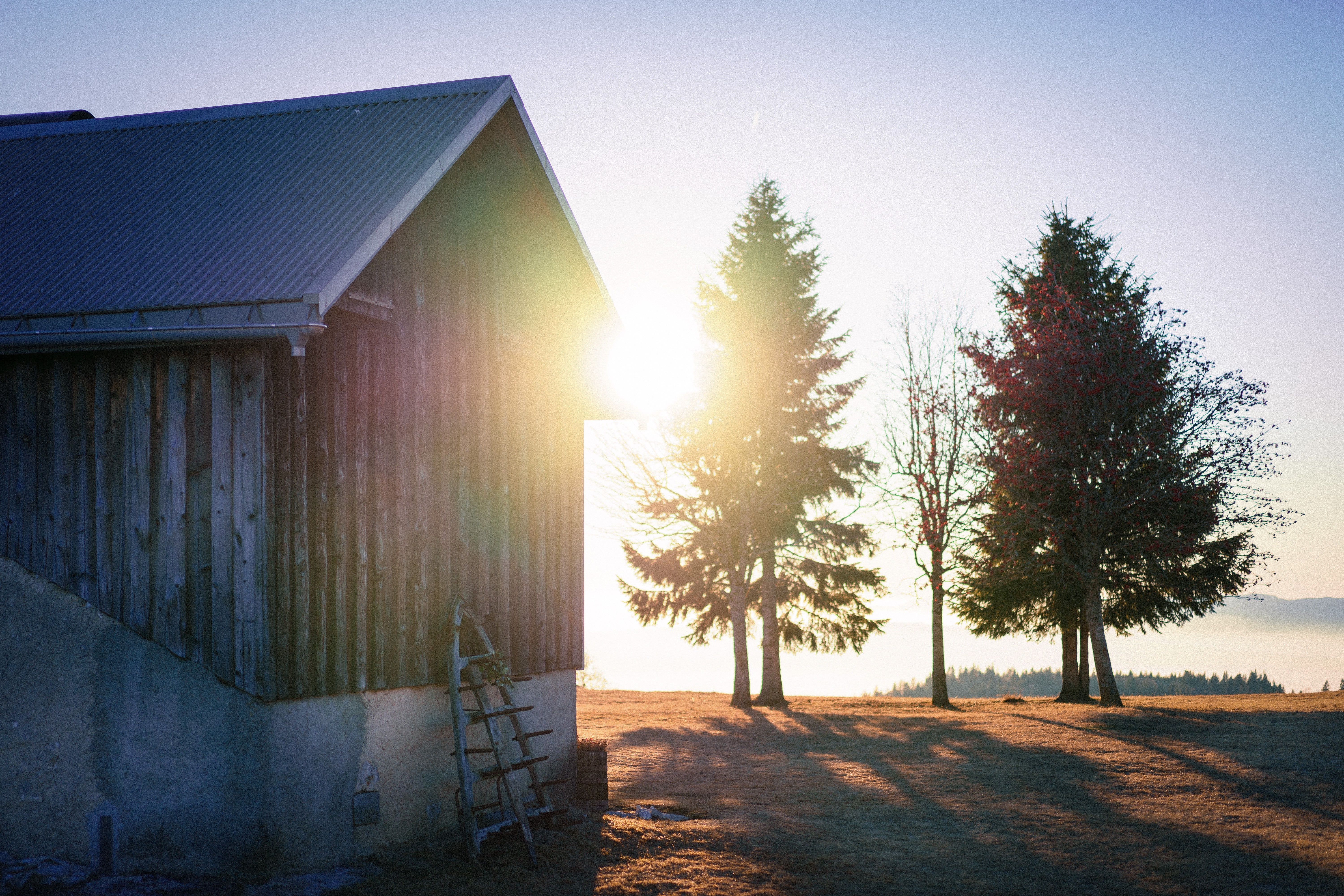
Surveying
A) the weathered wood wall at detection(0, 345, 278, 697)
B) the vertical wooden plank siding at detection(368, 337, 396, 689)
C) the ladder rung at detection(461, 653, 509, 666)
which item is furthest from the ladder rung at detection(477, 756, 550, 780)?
the weathered wood wall at detection(0, 345, 278, 697)

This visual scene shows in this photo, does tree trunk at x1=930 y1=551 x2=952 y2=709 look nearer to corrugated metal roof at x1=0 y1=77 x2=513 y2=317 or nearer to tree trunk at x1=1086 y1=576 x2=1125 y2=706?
tree trunk at x1=1086 y1=576 x2=1125 y2=706

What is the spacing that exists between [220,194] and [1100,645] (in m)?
20.7

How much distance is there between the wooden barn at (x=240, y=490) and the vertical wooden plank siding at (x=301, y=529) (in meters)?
0.02

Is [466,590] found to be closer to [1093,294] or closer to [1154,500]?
[1154,500]

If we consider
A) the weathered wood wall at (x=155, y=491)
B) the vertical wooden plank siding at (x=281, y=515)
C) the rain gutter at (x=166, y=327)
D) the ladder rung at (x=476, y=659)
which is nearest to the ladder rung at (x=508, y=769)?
the ladder rung at (x=476, y=659)

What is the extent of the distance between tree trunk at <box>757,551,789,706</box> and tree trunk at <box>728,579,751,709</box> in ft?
1.40

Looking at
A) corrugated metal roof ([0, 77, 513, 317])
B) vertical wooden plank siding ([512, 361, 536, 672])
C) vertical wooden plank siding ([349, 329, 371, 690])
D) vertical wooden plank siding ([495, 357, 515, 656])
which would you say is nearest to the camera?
corrugated metal roof ([0, 77, 513, 317])

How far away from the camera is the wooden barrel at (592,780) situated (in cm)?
1282

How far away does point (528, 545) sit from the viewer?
12.1m

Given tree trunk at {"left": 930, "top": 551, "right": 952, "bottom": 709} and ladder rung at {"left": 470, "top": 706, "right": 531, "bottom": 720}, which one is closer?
ladder rung at {"left": 470, "top": 706, "right": 531, "bottom": 720}

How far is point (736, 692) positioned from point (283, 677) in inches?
749

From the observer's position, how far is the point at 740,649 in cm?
2653

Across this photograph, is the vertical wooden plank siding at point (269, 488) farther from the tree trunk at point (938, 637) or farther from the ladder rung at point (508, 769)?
the tree trunk at point (938, 637)

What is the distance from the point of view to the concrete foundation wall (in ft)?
27.1
